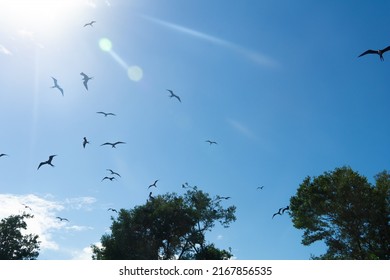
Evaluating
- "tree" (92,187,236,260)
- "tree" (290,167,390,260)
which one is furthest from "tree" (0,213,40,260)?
"tree" (290,167,390,260)

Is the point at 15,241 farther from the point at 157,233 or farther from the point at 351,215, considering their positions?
the point at 351,215

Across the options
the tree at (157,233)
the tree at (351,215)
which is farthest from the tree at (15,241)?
the tree at (351,215)

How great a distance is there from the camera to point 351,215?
36.9 m

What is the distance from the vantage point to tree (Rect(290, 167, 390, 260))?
36469mm

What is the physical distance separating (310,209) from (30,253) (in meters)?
47.6

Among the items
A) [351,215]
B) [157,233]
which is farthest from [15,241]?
[351,215]

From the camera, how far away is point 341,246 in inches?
1465

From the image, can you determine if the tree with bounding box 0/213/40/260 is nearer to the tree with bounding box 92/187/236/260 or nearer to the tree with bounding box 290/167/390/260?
the tree with bounding box 92/187/236/260

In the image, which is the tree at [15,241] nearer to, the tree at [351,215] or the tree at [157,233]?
the tree at [157,233]

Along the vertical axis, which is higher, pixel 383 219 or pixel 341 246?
pixel 383 219

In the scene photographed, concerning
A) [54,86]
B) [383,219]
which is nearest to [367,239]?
[383,219]

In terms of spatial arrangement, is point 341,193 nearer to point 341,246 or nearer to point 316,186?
point 316,186

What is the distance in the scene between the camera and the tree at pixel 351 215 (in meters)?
36.5
